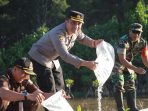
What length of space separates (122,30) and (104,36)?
32.9 inches

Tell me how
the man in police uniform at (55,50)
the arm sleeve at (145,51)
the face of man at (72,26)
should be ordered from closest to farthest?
1. the man in police uniform at (55,50)
2. the face of man at (72,26)
3. the arm sleeve at (145,51)

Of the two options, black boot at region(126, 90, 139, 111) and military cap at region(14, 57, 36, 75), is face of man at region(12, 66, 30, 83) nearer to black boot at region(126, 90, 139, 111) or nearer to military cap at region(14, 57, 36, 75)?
military cap at region(14, 57, 36, 75)

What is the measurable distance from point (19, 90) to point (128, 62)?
2368 millimetres

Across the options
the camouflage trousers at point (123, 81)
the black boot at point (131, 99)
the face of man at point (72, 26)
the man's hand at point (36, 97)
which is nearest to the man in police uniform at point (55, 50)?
the face of man at point (72, 26)

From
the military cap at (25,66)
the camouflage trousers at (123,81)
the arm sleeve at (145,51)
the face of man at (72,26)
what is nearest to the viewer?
the military cap at (25,66)

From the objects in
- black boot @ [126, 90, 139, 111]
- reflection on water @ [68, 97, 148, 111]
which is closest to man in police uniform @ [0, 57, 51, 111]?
black boot @ [126, 90, 139, 111]

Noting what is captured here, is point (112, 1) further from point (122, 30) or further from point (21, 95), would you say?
point (21, 95)

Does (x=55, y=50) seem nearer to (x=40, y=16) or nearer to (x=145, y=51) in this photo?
(x=145, y=51)

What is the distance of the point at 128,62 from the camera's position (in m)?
8.20

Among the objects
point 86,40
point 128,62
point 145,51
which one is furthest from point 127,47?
point 86,40

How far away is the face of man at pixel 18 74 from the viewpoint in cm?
600

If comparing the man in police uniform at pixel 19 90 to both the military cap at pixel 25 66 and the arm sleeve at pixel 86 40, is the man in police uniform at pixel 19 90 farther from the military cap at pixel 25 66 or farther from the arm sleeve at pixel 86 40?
the arm sleeve at pixel 86 40

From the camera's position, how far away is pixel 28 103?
628 centimetres

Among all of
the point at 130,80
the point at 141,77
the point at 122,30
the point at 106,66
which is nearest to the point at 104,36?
the point at 122,30
